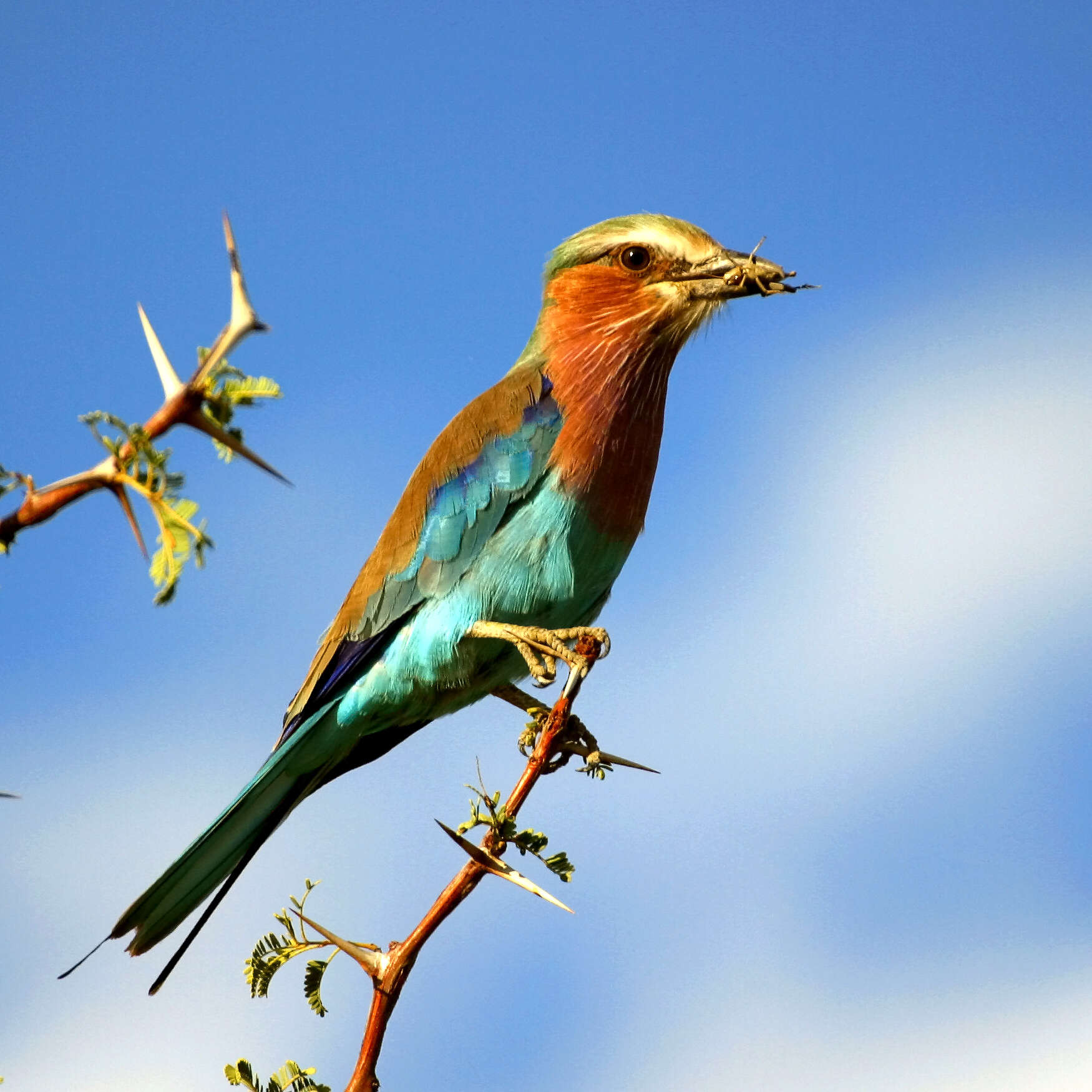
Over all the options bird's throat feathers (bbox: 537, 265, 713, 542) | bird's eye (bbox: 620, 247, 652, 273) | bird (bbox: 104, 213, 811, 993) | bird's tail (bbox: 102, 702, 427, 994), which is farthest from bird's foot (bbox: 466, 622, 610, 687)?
bird's eye (bbox: 620, 247, 652, 273)

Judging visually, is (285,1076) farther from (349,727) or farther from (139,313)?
(349,727)

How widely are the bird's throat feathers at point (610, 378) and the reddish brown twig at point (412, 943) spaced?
199cm

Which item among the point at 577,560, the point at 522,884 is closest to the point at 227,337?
the point at 522,884

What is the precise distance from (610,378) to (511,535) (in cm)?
94

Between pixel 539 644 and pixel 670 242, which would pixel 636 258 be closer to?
pixel 670 242

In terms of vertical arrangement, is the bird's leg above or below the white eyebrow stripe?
below

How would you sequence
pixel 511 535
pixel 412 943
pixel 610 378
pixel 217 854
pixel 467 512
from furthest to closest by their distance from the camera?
1. pixel 610 378
2. pixel 467 512
3. pixel 511 535
4. pixel 217 854
5. pixel 412 943

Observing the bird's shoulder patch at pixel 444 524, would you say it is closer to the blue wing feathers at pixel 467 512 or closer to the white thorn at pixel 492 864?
the blue wing feathers at pixel 467 512

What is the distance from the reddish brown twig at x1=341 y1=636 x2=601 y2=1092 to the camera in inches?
120

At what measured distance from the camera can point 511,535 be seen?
525 centimetres

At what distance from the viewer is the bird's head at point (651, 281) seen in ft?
19.0

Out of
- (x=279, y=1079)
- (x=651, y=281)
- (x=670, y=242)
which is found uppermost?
(x=670, y=242)

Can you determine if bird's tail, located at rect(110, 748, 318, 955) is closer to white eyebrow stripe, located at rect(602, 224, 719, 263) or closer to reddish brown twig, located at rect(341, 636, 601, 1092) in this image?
reddish brown twig, located at rect(341, 636, 601, 1092)

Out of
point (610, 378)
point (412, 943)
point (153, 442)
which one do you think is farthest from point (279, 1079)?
point (610, 378)
